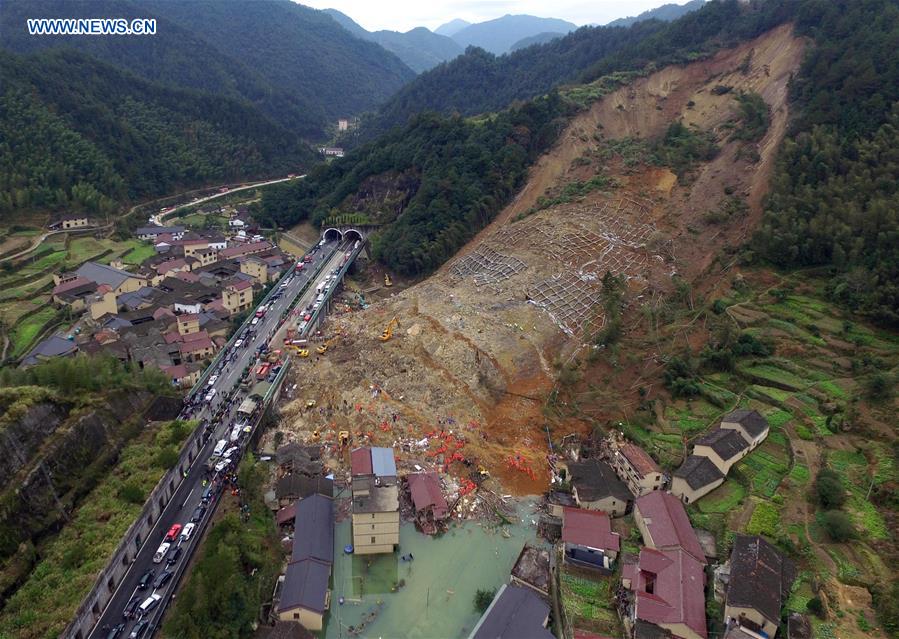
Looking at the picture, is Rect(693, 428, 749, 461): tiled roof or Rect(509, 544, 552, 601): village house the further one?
Rect(693, 428, 749, 461): tiled roof

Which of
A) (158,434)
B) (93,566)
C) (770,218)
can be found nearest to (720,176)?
(770,218)

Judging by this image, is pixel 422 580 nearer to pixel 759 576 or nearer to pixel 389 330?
pixel 759 576

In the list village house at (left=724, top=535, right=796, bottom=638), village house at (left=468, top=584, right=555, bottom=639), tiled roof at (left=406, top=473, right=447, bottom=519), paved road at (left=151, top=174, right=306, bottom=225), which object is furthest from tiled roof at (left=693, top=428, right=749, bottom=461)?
paved road at (left=151, top=174, right=306, bottom=225)

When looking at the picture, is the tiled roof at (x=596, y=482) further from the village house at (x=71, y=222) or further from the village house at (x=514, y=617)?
the village house at (x=71, y=222)

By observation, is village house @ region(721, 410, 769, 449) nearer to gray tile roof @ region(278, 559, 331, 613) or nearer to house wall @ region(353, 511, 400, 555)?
house wall @ region(353, 511, 400, 555)

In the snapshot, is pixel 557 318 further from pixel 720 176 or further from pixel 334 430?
pixel 720 176

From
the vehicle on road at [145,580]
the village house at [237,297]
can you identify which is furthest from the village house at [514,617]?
the village house at [237,297]

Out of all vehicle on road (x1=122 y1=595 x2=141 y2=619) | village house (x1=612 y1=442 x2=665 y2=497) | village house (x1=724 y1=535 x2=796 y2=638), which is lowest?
vehicle on road (x1=122 y1=595 x2=141 y2=619)
